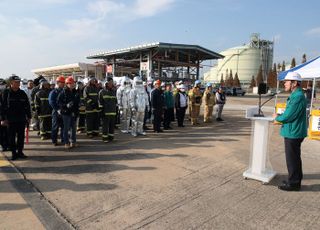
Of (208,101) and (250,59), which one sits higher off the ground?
(250,59)

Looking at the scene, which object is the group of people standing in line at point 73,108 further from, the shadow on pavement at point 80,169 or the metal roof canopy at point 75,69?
the metal roof canopy at point 75,69

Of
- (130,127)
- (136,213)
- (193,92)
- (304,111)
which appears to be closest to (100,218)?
(136,213)

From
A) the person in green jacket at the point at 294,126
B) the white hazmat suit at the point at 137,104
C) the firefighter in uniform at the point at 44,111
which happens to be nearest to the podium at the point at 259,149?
the person in green jacket at the point at 294,126

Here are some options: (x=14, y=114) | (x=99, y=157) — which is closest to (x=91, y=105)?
(x=99, y=157)

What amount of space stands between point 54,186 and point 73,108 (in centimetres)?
316

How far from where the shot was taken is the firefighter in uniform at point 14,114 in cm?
685

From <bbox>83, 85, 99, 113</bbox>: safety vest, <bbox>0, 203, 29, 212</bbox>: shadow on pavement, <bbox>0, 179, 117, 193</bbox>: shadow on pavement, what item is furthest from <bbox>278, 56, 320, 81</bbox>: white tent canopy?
<bbox>0, 203, 29, 212</bbox>: shadow on pavement

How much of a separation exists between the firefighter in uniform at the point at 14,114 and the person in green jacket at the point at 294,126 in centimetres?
567

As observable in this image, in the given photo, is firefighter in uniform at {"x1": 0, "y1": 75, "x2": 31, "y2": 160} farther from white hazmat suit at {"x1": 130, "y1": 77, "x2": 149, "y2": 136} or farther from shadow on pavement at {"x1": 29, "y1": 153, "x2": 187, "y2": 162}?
white hazmat suit at {"x1": 130, "y1": 77, "x2": 149, "y2": 136}

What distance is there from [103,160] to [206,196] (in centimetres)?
296

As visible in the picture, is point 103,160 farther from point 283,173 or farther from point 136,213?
point 283,173

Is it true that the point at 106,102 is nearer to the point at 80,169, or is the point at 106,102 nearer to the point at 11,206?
the point at 80,169

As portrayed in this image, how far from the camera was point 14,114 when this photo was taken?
687 centimetres

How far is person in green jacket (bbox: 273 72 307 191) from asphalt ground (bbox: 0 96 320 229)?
0.92 ft
